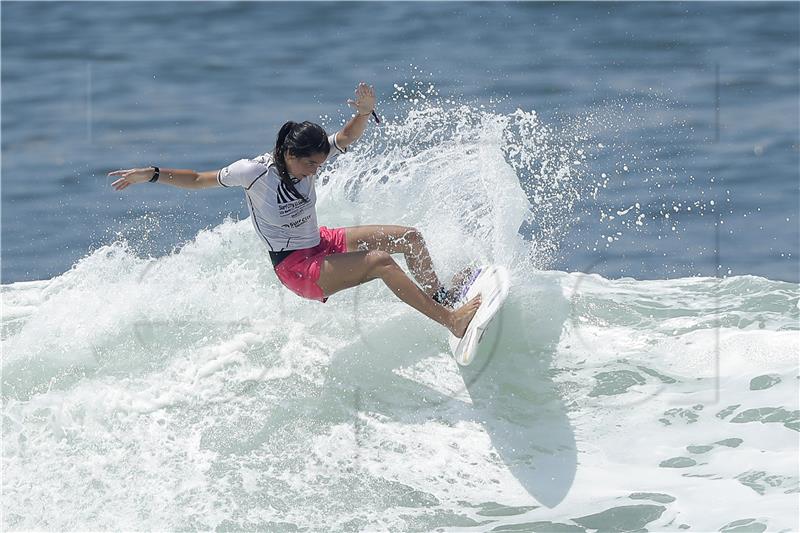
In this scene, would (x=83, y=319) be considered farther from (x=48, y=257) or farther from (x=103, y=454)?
(x=48, y=257)

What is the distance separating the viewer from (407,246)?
24.9ft

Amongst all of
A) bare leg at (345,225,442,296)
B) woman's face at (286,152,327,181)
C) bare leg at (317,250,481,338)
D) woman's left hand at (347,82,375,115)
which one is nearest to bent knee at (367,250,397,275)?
bare leg at (317,250,481,338)

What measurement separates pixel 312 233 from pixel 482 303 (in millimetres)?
1239

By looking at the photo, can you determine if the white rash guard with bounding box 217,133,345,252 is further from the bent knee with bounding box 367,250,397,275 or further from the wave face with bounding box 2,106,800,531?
the wave face with bounding box 2,106,800,531

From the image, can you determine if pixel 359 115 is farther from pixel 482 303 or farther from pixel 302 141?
pixel 482 303

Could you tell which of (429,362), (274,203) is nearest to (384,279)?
(274,203)

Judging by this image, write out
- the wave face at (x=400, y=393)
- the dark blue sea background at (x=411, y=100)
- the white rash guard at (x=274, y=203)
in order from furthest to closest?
the dark blue sea background at (x=411, y=100), the white rash guard at (x=274, y=203), the wave face at (x=400, y=393)

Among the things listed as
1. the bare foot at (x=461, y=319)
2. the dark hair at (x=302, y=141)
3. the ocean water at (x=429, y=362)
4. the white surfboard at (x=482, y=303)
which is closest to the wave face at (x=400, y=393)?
the ocean water at (x=429, y=362)

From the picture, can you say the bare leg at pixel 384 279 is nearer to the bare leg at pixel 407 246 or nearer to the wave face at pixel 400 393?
the bare leg at pixel 407 246

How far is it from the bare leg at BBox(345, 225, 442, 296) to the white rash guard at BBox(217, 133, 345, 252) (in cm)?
35

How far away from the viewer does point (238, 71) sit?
19.3 m

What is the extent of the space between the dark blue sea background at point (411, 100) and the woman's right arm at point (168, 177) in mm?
3101

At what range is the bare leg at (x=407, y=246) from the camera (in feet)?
24.9

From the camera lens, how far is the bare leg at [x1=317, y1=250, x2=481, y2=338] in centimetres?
704
